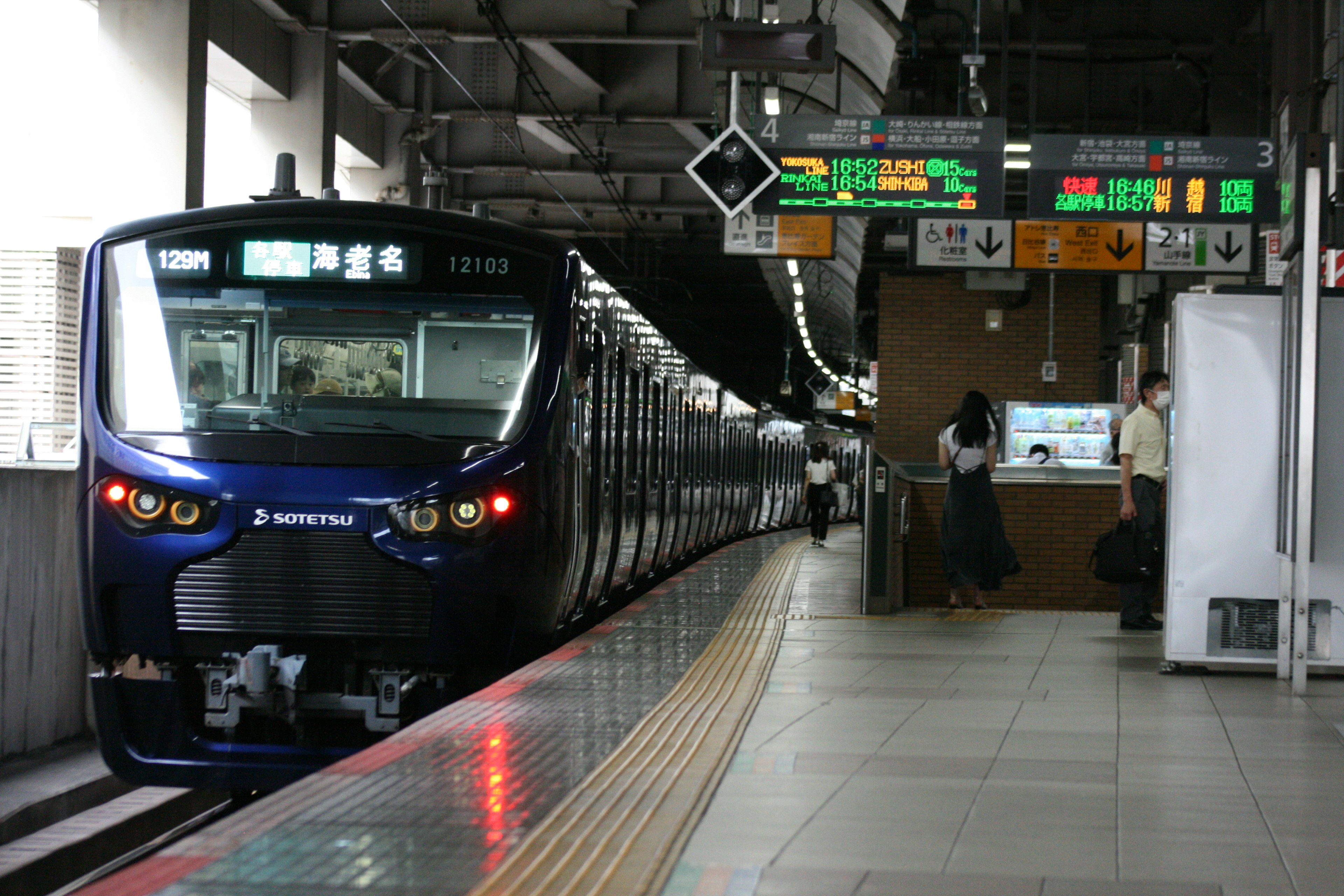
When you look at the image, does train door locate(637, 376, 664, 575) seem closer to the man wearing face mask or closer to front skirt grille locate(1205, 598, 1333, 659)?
the man wearing face mask

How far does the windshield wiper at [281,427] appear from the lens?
6027 mm

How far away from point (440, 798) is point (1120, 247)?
38.2 ft

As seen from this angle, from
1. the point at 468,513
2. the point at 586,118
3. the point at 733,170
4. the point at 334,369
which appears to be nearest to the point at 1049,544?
the point at 733,170

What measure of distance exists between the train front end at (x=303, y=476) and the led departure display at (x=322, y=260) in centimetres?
1

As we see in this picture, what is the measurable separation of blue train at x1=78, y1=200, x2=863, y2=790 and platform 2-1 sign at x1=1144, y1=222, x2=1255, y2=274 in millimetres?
8916

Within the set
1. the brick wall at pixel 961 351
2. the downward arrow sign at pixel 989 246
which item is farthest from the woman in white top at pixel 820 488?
the downward arrow sign at pixel 989 246

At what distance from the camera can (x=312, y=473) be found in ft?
19.2

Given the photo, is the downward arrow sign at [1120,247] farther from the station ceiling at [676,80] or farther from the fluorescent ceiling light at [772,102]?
the fluorescent ceiling light at [772,102]

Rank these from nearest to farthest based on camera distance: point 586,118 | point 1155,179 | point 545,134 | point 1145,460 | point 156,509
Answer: point 156,509
point 1145,460
point 1155,179
point 586,118
point 545,134

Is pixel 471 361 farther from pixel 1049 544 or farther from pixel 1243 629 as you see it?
pixel 1049 544

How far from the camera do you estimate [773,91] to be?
42.8 ft

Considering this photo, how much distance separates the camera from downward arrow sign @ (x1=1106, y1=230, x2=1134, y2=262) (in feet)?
46.6

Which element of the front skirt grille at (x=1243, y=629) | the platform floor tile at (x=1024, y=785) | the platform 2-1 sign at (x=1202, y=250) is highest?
the platform 2-1 sign at (x=1202, y=250)

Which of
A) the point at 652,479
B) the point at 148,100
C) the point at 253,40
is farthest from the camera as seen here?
the point at 253,40
